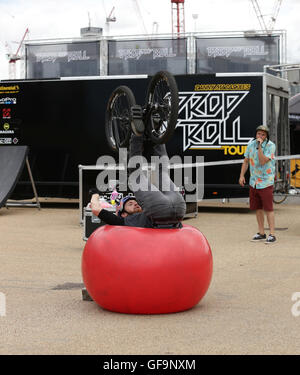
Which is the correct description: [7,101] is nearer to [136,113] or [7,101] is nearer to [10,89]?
[10,89]

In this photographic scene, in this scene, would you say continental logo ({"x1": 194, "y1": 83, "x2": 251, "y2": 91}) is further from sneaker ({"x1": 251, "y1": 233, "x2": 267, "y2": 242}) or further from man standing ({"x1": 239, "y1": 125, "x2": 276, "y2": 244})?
sneaker ({"x1": 251, "y1": 233, "x2": 267, "y2": 242})

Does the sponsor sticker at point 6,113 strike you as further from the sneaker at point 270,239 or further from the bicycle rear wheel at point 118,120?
the bicycle rear wheel at point 118,120

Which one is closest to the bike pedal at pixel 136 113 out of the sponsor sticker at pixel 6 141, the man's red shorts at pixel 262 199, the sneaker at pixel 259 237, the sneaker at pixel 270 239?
the man's red shorts at pixel 262 199

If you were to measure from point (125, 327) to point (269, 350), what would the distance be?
1289 millimetres

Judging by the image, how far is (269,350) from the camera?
5418mm

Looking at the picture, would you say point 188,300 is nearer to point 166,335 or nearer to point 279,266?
point 166,335

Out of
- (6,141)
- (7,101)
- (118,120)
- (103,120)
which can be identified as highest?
(7,101)

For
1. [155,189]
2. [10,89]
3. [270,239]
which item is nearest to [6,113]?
[10,89]

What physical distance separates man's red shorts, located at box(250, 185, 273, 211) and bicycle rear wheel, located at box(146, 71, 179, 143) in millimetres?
3870

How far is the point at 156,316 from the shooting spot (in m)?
6.55

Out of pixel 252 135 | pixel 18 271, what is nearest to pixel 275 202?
pixel 252 135

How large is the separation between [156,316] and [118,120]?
9.87ft

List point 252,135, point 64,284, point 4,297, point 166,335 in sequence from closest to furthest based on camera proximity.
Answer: point 166,335 < point 4,297 < point 64,284 < point 252,135

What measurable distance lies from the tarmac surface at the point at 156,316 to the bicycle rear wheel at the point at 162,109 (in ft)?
5.60
